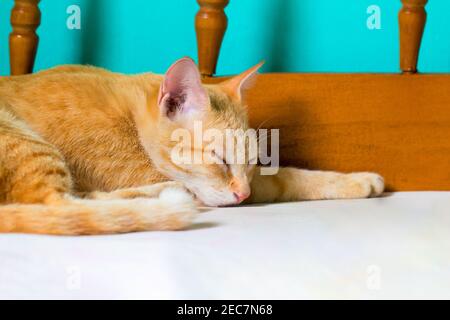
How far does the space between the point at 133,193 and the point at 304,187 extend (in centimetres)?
42

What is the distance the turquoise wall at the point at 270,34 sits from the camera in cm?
166

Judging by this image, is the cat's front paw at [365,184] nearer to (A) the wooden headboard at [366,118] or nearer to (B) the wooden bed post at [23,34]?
(A) the wooden headboard at [366,118]

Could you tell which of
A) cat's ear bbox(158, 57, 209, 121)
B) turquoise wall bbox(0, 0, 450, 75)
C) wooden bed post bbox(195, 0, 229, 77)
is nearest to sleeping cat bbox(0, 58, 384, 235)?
cat's ear bbox(158, 57, 209, 121)

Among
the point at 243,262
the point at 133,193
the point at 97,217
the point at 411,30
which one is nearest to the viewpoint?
the point at 243,262

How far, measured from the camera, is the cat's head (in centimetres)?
122

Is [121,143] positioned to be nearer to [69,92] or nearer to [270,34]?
[69,92]

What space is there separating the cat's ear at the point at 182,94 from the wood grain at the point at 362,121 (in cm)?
31

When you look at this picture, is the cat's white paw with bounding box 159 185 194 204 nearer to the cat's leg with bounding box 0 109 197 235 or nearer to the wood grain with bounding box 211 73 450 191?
the cat's leg with bounding box 0 109 197 235

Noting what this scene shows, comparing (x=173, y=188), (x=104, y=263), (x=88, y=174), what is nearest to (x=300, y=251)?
(x=104, y=263)

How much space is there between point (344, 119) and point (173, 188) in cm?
56

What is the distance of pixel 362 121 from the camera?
1.55 metres

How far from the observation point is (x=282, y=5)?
65.6 inches

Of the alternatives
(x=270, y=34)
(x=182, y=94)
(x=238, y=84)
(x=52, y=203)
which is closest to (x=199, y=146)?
(x=182, y=94)

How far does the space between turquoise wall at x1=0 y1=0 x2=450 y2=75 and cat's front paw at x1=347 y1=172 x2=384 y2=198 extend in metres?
0.38
